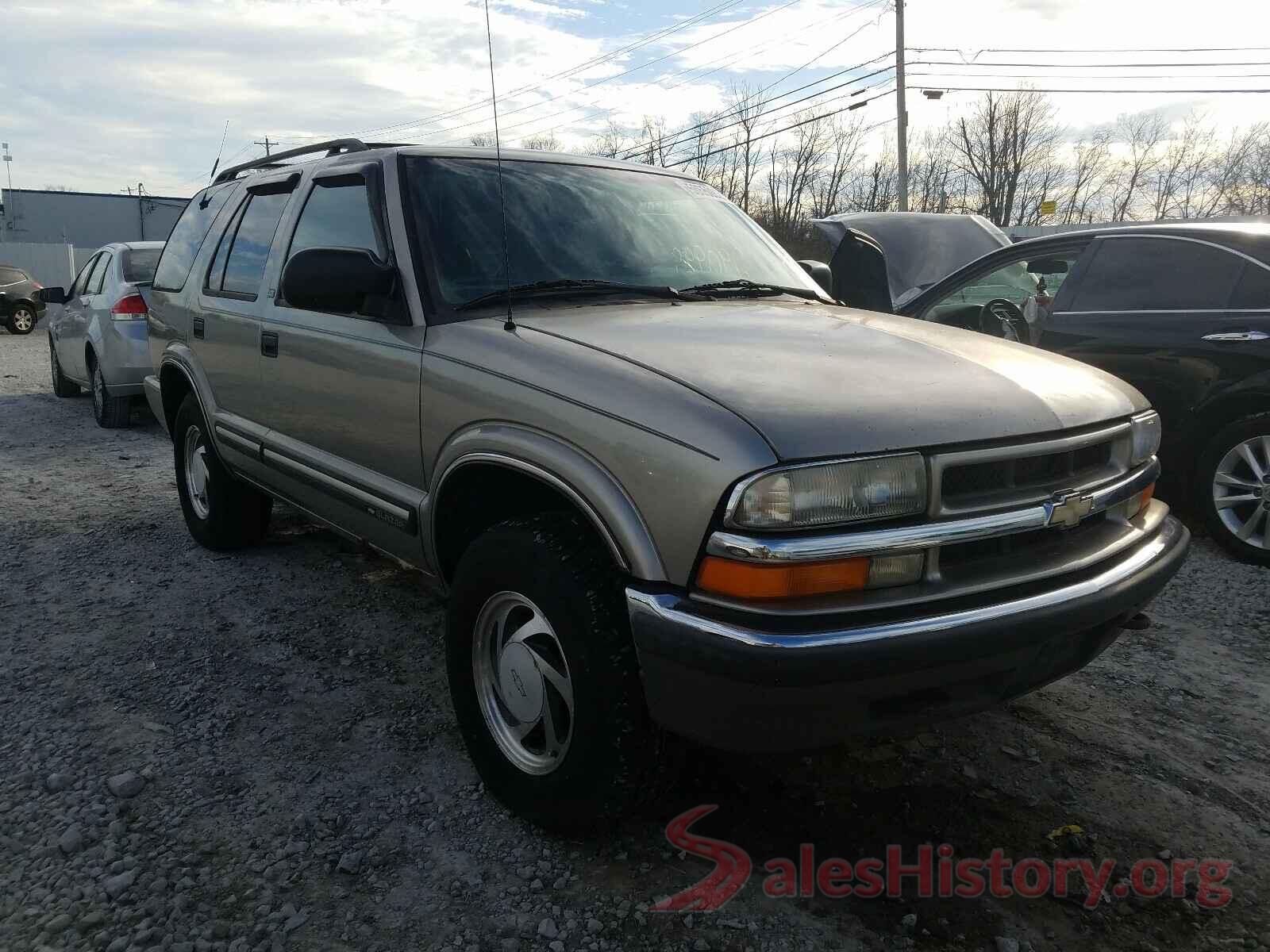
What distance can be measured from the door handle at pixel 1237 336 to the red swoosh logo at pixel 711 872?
3.80m

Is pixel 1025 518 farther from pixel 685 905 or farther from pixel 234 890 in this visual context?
pixel 234 890

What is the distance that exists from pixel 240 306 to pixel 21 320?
20.7 meters

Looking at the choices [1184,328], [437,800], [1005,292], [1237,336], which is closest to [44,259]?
[1005,292]

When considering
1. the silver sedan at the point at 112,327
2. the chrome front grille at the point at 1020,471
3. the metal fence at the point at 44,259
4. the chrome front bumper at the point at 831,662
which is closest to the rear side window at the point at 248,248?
the chrome front bumper at the point at 831,662

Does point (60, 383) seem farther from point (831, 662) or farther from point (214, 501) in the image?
point (831, 662)

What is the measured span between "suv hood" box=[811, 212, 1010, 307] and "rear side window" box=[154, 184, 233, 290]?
20.3ft

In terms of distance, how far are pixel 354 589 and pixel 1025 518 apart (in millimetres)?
3257

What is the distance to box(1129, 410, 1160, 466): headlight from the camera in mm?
2621

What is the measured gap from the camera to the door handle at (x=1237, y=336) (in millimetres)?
4664

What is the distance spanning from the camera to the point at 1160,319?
5.07 metres

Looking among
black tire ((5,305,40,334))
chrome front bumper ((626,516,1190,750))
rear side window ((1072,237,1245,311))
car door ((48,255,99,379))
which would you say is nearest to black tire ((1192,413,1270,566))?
rear side window ((1072,237,1245,311))

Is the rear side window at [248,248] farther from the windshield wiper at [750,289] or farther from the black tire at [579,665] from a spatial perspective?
the black tire at [579,665]

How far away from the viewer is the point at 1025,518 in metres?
2.20

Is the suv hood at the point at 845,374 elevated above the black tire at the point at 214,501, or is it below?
above
